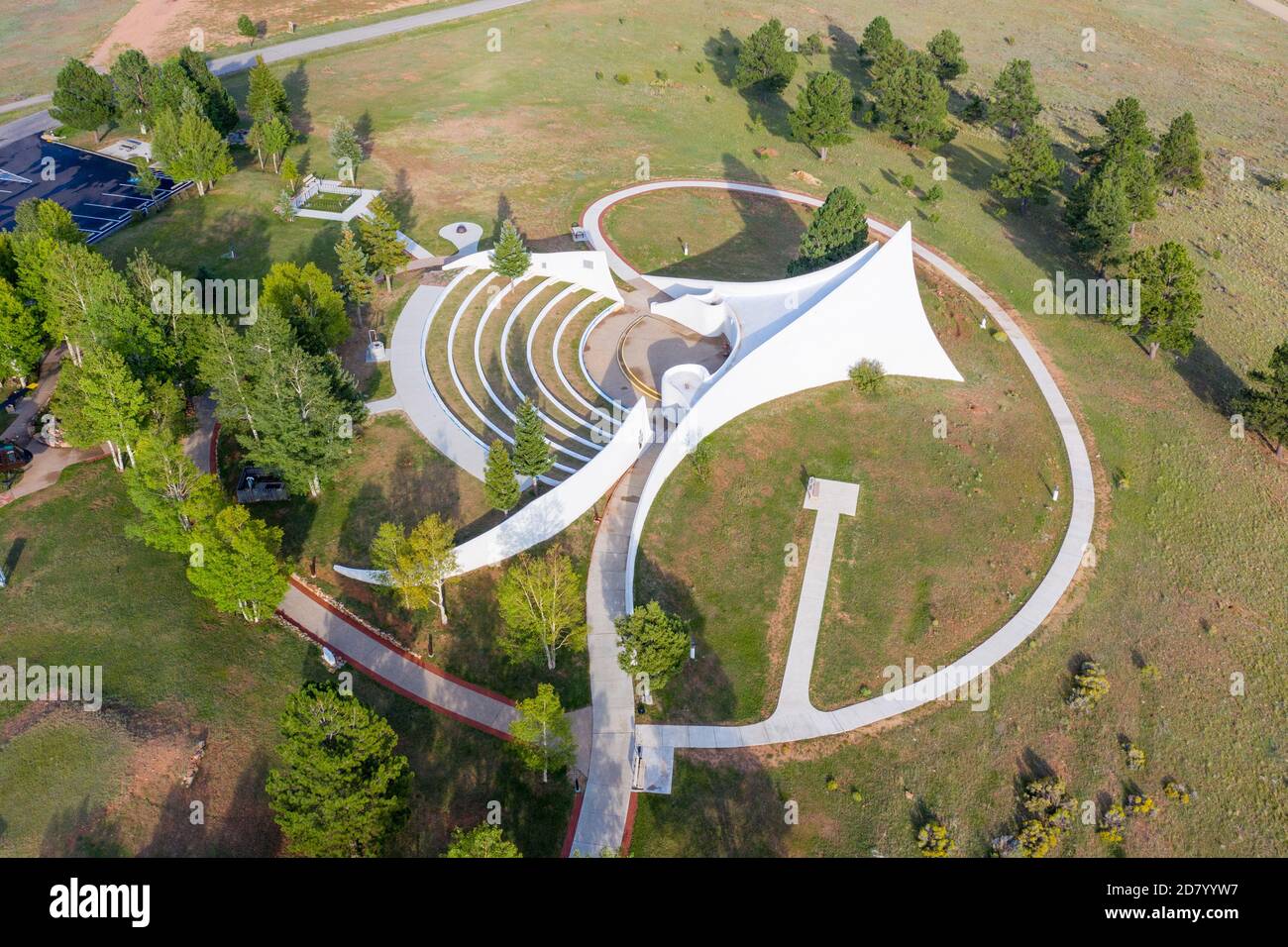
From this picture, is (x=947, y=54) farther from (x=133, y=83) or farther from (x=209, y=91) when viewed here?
(x=133, y=83)

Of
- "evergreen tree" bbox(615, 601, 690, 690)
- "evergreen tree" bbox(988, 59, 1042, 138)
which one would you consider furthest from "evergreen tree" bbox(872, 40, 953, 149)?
"evergreen tree" bbox(615, 601, 690, 690)

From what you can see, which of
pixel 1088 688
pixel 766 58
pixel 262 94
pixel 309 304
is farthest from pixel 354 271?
pixel 766 58

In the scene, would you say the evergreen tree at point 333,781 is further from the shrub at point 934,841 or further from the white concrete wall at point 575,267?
the white concrete wall at point 575,267

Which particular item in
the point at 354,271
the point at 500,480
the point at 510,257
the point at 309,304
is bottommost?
the point at 500,480

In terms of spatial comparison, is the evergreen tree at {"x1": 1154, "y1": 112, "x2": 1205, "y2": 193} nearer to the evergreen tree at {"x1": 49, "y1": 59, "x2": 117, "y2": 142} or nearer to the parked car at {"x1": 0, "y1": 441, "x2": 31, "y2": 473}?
the parked car at {"x1": 0, "y1": 441, "x2": 31, "y2": 473}

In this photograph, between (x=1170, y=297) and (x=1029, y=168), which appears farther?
(x=1029, y=168)

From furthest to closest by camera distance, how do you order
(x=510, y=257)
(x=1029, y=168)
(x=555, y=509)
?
1. (x=1029, y=168)
2. (x=510, y=257)
3. (x=555, y=509)
